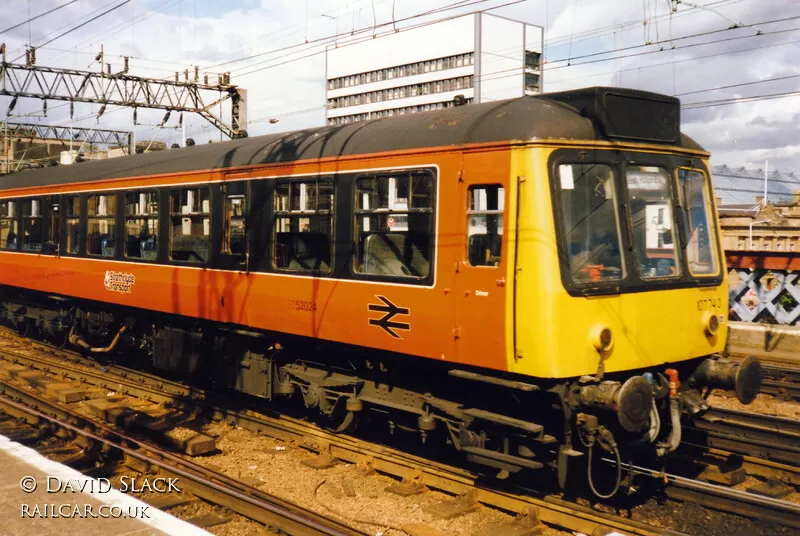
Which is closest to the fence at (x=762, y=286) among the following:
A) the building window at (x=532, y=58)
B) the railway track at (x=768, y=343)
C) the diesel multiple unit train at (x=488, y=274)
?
the railway track at (x=768, y=343)

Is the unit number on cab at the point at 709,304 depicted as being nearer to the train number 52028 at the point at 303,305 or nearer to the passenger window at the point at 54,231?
the train number 52028 at the point at 303,305

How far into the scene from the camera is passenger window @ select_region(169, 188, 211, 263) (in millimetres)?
10602

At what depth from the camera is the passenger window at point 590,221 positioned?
22.2 ft

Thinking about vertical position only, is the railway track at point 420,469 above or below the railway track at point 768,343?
below

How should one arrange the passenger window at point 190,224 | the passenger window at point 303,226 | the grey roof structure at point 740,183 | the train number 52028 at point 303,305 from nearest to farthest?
the passenger window at point 303,226 < the train number 52028 at point 303,305 < the passenger window at point 190,224 < the grey roof structure at point 740,183

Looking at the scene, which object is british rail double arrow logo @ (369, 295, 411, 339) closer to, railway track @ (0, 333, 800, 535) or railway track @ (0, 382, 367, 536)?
railway track @ (0, 333, 800, 535)

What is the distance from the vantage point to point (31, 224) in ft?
51.0

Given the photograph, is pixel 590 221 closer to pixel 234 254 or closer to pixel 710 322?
pixel 710 322

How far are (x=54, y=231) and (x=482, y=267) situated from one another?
10.5m

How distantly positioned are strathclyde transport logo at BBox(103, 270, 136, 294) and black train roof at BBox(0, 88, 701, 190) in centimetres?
183

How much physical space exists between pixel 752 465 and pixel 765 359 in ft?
26.3

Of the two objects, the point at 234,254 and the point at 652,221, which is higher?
the point at 652,221

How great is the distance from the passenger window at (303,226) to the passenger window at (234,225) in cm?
75

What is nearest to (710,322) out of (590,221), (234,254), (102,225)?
(590,221)
